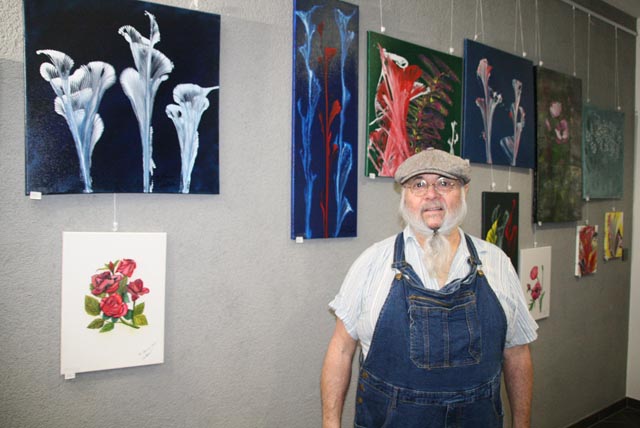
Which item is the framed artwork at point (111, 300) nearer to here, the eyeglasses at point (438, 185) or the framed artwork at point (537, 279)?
the eyeglasses at point (438, 185)

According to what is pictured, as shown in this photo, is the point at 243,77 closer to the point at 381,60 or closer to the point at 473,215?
the point at 381,60

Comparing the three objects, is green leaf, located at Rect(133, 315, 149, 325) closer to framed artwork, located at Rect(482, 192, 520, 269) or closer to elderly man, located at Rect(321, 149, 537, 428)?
elderly man, located at Rect(321, 149, 537, 428)

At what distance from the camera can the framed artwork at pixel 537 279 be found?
2.68 meters

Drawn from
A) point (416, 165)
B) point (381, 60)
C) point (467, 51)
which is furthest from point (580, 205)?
point (416, 165)

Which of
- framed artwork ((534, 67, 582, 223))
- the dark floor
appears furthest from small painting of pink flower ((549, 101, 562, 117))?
the dark floor

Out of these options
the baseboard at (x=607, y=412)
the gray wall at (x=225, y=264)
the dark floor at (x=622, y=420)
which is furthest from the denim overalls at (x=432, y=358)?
the dark floor at (x=622, y=420)

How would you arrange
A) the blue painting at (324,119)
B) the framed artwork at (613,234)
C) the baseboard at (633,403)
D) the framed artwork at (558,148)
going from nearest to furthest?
the blue painting at (324,119) < the framed artwork at (558,148) < the framed artwork at (613,234) < the baseboard at (633,403)

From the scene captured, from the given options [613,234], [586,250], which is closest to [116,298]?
[586,250]

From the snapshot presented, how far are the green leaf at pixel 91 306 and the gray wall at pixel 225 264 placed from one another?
0.25 feet

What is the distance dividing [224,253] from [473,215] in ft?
4.47

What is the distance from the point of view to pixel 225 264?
1.67 meters

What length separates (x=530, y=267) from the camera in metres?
2.71

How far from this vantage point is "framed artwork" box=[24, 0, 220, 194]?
1347 millimetres

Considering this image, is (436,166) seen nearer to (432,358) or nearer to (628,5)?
(432,358)
